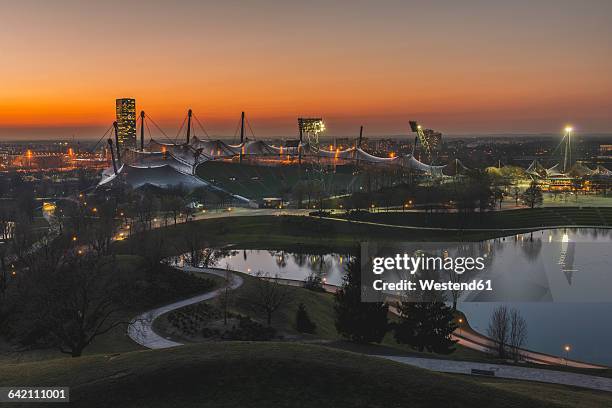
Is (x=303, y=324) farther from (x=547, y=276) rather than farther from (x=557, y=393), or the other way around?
(x=547, y=276)

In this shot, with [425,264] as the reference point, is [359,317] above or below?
below

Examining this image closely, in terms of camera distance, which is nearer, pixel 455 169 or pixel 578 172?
pixel 578 172

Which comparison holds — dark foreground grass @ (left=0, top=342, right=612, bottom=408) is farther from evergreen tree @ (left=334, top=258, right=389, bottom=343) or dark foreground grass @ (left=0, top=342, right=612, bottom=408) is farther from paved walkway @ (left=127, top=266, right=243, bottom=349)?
evergreen tree @ (left=334, top=258, right=389, bottom=343)

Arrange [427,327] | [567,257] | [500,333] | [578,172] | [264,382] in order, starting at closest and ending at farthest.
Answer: [264,382] → [427,327] → [500,333] → [567,257] → [578,172]

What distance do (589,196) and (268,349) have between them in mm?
65857

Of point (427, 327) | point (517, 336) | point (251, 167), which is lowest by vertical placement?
point (517, 336)

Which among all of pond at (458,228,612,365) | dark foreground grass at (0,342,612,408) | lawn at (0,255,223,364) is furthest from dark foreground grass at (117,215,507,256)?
dark foreground grass at (0,342,612,408)

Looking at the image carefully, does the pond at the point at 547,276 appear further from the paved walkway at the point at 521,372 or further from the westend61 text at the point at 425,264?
the paved walkway at the point at 521,372

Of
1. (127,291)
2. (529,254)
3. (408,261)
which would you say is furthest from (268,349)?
(529,254)

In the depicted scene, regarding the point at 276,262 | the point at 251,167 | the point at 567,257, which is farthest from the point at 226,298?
the point at 251,167

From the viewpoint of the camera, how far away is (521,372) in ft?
46.6

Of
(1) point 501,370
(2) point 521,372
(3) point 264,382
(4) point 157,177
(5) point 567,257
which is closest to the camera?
(3) point 264,382

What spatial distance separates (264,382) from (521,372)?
786cm

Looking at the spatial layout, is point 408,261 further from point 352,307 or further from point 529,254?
point 352,307
